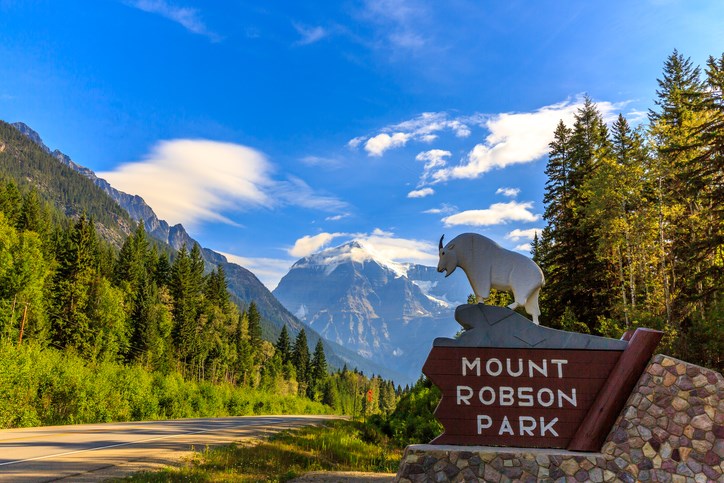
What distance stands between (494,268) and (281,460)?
337 inches

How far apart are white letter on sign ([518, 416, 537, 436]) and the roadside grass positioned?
5634 mm

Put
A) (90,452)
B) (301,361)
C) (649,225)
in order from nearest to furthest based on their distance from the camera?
(90,452), (649,225), (301,361)

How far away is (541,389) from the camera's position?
8.66 m

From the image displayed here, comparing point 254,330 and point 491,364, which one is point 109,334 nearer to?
point 254,330

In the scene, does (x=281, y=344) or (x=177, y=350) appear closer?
(x=177, y=350)

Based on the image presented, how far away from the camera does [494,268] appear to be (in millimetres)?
9484

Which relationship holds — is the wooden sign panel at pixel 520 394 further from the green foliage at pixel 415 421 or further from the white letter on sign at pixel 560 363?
the green foliage at pixel 415 421

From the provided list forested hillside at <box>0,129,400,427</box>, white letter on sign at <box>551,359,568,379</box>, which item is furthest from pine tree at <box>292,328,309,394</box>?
white letter on sign at <box>551,359,568,379</box>

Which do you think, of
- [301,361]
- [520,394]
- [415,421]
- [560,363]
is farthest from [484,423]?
[301,361]

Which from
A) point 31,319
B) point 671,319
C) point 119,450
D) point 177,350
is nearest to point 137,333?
point 177,350

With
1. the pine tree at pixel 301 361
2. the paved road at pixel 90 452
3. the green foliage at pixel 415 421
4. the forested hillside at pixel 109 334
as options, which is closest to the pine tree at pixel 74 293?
the forested hillside at pixel 109 334

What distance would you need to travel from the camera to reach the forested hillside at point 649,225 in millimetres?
19109

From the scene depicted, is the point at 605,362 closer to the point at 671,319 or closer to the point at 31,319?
the point at 671,319

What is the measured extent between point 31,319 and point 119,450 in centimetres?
3390
